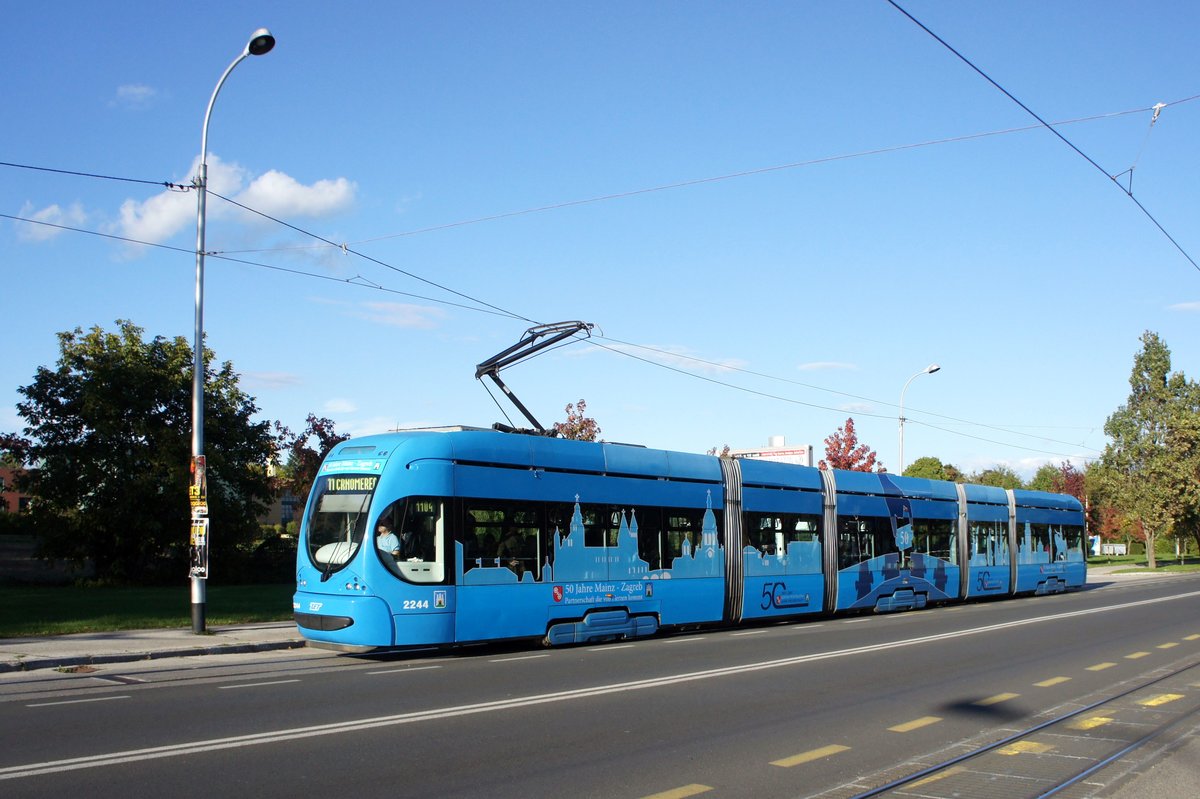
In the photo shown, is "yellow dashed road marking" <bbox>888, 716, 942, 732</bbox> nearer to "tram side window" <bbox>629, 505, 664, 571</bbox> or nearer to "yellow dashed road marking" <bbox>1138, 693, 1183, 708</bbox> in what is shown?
"yellow dashed road marking" <bbox>1138, 693, 1183, 708</bbox>

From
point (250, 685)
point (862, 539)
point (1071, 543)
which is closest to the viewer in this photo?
point (250, 685)

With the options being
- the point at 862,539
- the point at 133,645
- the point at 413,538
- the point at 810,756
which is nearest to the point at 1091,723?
the point at 810,756

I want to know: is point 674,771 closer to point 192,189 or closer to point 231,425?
point 192,189

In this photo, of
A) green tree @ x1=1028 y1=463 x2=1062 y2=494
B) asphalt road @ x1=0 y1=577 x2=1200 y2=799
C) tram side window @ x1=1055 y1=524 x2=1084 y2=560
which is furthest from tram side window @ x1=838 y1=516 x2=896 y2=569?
green tree @ x1=1028 y1=463 x2=1062 y2=494

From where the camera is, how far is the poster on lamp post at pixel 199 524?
1745cm

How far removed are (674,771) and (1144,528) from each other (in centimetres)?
6858

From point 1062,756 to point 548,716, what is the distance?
4.53 m

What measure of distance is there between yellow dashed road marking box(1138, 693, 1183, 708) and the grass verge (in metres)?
15.7

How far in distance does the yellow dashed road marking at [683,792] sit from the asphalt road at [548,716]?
28 millimetres

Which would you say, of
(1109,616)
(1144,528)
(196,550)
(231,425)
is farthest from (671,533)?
(1144,528)

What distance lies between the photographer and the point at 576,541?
57.0 feet

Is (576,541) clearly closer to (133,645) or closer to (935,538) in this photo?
(133,645)

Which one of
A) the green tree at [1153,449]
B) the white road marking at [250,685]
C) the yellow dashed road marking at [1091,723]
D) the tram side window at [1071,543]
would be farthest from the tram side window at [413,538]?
the green tree at [1153,449]

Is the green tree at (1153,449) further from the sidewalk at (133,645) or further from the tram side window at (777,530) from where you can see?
the sidewalk at (133,645)
